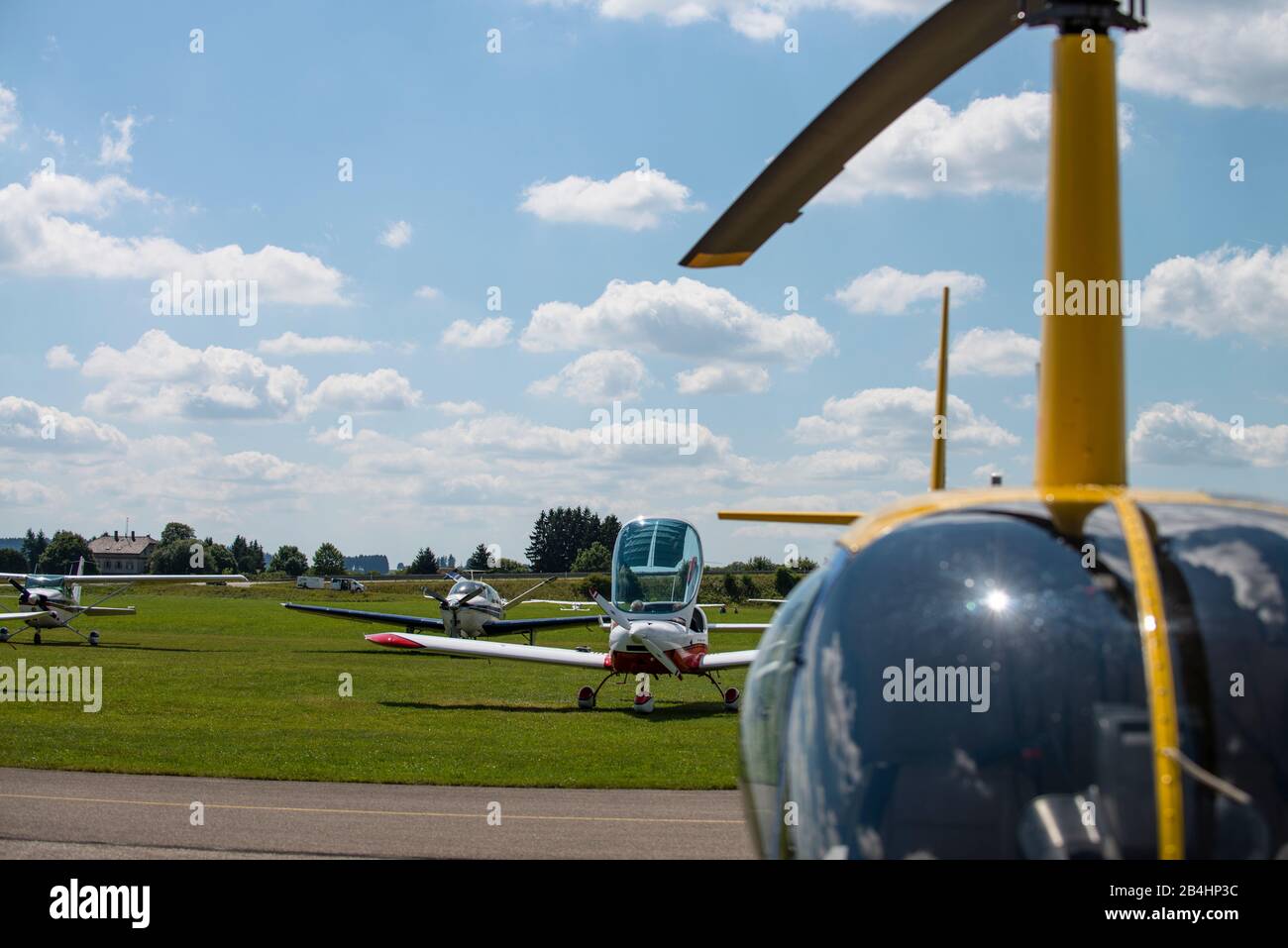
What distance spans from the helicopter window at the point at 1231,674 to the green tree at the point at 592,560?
330ft

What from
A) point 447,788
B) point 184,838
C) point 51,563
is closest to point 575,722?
point 447,788

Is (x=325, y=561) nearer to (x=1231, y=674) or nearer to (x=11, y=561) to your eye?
(x=11, y=561)

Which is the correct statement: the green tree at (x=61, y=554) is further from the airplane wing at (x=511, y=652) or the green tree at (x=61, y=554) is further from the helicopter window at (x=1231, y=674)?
the helicopter window at (x=1231, y=674)

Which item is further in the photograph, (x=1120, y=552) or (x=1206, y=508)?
(x=1206, y=508)

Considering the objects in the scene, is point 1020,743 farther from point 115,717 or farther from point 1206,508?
point 115,717

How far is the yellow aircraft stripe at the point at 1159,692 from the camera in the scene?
3.00 meters

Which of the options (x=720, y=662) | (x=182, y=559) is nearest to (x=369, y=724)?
(x=720, y=662)

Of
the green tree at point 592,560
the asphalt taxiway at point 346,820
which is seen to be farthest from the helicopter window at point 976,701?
the green tree at point 592,560

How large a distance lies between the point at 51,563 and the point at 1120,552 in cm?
16482

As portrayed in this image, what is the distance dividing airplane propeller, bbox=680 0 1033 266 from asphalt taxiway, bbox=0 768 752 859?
23.6ft

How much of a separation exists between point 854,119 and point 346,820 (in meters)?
10.1

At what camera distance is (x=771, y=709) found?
4141 millimetres

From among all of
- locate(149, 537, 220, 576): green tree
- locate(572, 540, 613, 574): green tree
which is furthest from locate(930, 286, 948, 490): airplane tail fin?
locate(149, 537, 220, 576): green tree
